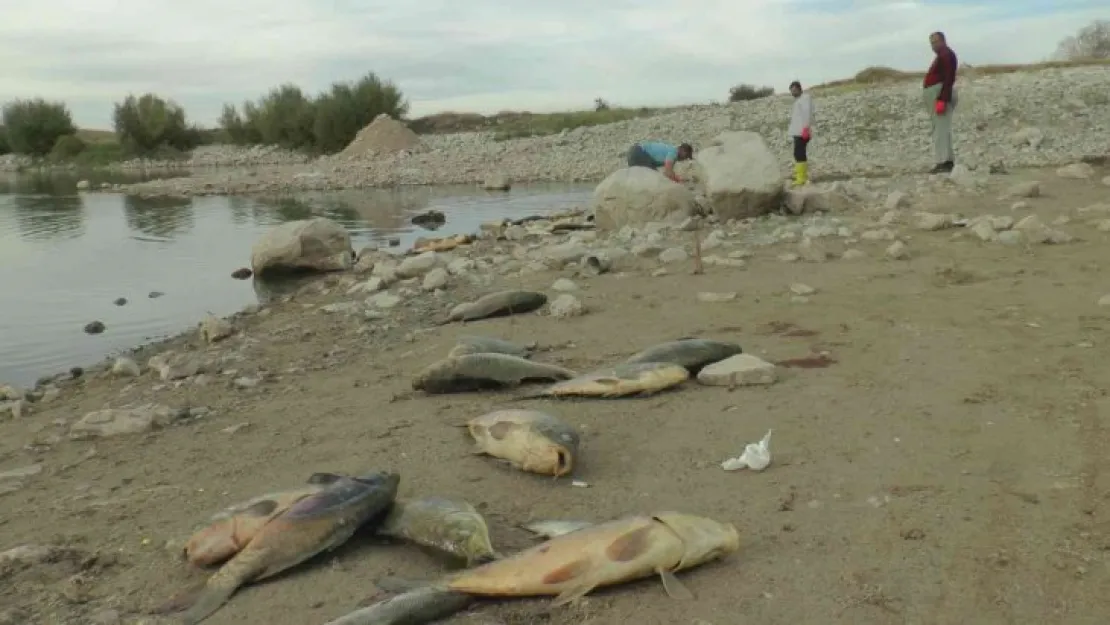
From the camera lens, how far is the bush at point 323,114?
51156 millimetres

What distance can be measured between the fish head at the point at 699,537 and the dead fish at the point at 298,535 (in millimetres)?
1225

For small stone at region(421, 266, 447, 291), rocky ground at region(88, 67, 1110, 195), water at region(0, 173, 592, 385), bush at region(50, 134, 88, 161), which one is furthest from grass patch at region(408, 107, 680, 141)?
small stone at region(421, 266, 447, 291)

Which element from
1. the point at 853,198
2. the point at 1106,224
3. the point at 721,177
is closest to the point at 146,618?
the point at 1106,224

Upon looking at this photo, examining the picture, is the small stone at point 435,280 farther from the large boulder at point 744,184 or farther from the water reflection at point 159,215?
the water reflection at point 159,215

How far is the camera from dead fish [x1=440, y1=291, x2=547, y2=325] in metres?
8.53

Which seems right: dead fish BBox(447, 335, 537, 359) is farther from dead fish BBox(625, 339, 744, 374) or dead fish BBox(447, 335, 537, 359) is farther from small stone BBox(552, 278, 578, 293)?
small stone BBox(552, 278, 578, 293)

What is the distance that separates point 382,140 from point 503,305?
117 feet

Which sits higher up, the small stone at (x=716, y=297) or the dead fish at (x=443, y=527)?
the small stone at (x=716, y=297)

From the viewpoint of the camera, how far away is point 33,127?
64.2 m

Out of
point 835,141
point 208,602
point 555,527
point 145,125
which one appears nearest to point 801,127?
point 835,141

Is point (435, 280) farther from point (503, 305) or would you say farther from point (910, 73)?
point (910, 73)

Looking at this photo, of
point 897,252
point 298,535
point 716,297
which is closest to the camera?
point 298,535

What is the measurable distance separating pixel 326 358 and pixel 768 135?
22.1 metres

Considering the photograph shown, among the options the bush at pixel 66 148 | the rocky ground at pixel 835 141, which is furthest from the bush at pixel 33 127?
the rocky ground at pixel 835 141
